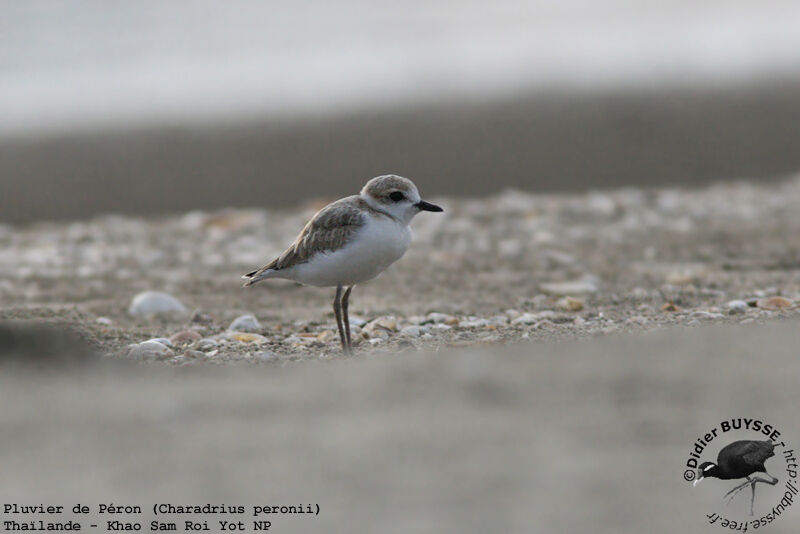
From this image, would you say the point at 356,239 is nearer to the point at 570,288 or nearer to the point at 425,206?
the point at 425,206

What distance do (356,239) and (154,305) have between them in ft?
7.91

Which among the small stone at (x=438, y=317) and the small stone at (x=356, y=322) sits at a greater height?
the small stone at (x=356, y=322)

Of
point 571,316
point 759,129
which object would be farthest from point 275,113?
point 571,316

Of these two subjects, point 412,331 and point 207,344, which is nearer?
point 207,344

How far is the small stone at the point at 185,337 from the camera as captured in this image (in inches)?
247

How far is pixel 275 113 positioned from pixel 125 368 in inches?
445

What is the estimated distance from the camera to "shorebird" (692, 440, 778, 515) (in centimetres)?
370

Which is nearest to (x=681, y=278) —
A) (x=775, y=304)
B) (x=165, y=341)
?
(x=775, y=304)

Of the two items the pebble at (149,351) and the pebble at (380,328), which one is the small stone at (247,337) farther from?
the pebble at (380,328)

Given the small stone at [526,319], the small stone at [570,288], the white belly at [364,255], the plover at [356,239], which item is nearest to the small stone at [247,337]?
the plover at [356,239]

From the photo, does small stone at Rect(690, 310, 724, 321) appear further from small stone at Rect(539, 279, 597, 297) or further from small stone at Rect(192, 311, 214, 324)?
small stone at Rect(192, 311, 214, 324)

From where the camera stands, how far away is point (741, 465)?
374cm

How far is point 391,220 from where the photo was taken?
5785mm

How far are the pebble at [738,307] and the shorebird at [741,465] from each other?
240cm
